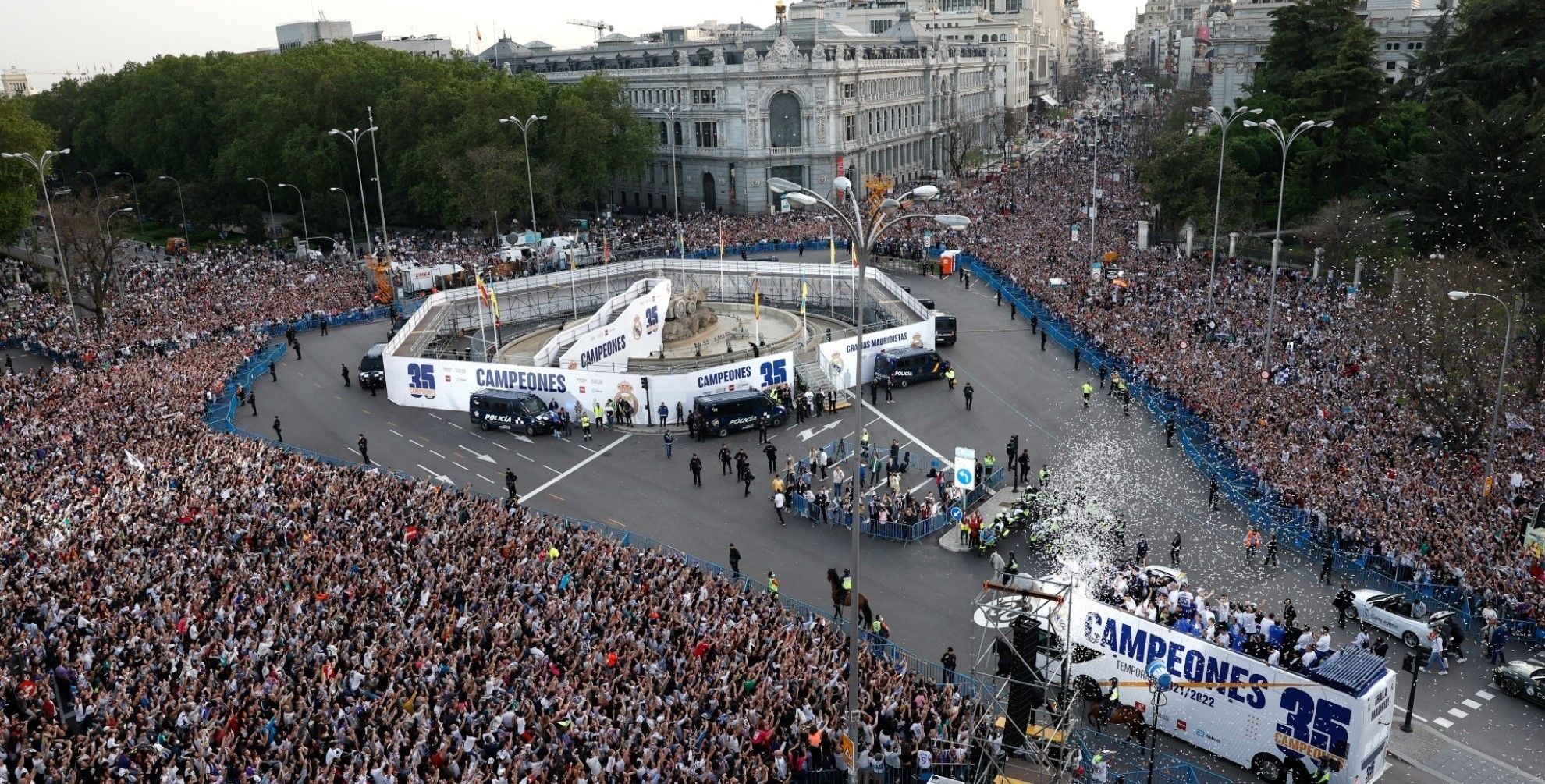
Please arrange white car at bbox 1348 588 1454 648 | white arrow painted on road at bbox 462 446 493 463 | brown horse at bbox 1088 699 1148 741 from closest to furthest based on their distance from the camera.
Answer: brown horse at bbox 1088 699 1148 741
white car at bbox 1348 588 1454 648
white arrow painted on road at bbox 462 446 493 463

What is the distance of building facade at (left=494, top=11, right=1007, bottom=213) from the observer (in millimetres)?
86562

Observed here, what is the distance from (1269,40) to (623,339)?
233 feet

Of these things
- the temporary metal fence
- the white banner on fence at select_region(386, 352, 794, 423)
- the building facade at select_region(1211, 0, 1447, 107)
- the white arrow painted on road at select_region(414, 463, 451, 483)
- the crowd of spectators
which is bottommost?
the white arrow painted on road at select_region(414, 463, 451, 483)

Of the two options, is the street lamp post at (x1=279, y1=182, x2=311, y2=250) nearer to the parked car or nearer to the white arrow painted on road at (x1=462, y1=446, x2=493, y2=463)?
the white arrow painted on road at (x1=462, y1=446, x2=493, y2=463)

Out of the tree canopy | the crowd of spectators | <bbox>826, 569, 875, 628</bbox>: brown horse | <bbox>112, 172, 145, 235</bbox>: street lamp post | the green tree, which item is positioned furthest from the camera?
<bbox>112, 172, 145, 235</bbox>: street lamp post

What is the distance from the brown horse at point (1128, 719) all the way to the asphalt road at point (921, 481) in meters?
1.18

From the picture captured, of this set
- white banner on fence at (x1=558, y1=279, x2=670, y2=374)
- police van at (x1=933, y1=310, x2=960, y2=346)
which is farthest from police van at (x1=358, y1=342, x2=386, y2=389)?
police van at (x1=933, y1=310, x2=960, y2=346)

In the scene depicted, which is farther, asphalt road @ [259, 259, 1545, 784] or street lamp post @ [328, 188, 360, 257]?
street lamp post @ [328, 188, 360, 257]

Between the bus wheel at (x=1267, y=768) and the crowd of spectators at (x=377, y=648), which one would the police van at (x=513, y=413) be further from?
the bus wheel at (x=1267, y=768)

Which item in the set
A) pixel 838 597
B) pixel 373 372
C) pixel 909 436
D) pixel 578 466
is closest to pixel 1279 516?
pixel 909 436

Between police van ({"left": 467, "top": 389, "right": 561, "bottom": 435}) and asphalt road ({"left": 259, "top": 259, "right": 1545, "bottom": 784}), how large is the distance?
486 mm

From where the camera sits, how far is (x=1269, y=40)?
89.8 meters

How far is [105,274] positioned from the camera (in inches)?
2096

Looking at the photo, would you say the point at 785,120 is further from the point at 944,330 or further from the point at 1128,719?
the point at 1128,719
